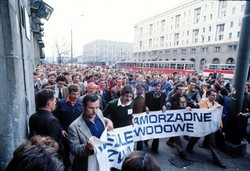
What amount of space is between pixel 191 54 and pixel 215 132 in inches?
1937

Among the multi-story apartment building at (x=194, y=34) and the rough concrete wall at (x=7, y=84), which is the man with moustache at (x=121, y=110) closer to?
the rough concrete wall at (x=7, y=84)

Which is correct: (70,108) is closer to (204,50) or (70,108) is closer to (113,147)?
(113,147)

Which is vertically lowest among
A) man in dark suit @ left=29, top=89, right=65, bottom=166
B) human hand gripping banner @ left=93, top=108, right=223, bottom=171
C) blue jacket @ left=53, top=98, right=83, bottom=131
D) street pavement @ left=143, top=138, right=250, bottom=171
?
street pavement @ left=143, top=138, right=250, bottom=171

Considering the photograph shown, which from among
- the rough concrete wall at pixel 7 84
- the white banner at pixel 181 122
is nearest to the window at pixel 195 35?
the white banner at pixel 181 122

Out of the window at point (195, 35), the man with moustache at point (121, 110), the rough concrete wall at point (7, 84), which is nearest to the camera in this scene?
the rough concrete wall at point (7, 84)

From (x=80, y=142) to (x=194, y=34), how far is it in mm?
54902

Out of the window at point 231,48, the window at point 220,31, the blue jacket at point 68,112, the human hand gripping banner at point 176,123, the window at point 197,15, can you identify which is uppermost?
the window at point 197,15

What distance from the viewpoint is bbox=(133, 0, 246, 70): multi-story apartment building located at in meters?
39.6

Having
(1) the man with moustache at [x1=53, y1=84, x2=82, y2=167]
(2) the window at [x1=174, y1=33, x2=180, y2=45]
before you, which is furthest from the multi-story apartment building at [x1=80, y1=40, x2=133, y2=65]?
(1) the man with moustache at [x1=53, y1=84, x2=82, y2=167]

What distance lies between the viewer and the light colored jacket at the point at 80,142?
206 cm

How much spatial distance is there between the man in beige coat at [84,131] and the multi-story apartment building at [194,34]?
112 feet

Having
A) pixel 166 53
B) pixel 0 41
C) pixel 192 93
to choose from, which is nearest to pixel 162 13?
pixel 166 53

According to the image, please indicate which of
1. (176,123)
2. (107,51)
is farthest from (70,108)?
(107,51)

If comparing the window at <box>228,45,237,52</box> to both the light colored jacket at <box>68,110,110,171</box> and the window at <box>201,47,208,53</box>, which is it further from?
the light colored jacket at <box>68,110,110,171</box>
